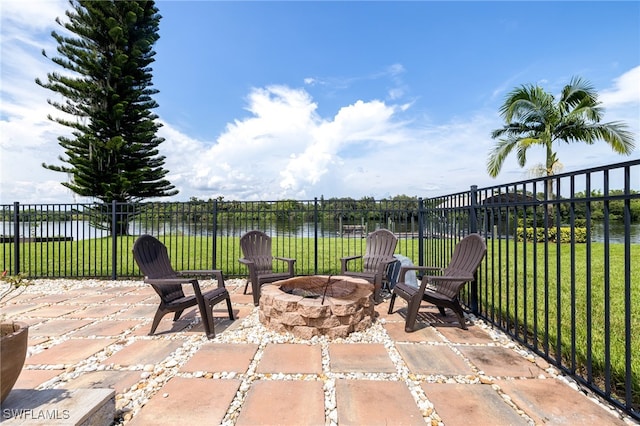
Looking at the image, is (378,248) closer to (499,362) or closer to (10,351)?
(499,362)

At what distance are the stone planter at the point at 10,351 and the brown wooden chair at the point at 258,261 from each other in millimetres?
2501

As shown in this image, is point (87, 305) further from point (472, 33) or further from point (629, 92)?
point (629, 92)

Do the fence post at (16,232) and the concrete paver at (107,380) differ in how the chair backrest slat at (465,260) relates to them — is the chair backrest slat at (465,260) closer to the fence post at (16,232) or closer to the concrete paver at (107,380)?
the concrete paver at (107,380)

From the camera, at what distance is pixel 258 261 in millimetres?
4527

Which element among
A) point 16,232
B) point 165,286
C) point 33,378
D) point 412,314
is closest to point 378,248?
point 412,314

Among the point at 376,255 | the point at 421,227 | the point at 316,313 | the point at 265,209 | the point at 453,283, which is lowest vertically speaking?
the point at 316,313

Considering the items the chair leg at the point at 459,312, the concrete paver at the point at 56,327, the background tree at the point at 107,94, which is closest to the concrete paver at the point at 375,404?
the chair leg at the point at 459,312

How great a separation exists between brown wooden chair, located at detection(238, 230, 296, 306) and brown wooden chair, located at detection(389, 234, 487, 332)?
1613 mm

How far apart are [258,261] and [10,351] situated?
10.4ft

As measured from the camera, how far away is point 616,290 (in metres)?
4.50

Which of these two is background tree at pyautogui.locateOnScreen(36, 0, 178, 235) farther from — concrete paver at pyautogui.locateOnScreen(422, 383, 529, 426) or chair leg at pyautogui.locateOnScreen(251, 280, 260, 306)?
concrete paver at pyautogui.locateOnScreen(422, 383, 529, 426)

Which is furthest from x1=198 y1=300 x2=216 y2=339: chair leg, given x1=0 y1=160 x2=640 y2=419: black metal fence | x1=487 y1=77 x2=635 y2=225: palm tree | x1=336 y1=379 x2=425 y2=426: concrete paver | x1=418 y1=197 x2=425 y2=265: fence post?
x1=487 y1=77 x2=635 y2=225: palm tree

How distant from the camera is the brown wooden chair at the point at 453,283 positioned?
3.00 meters

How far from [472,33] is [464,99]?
2.67 meters
